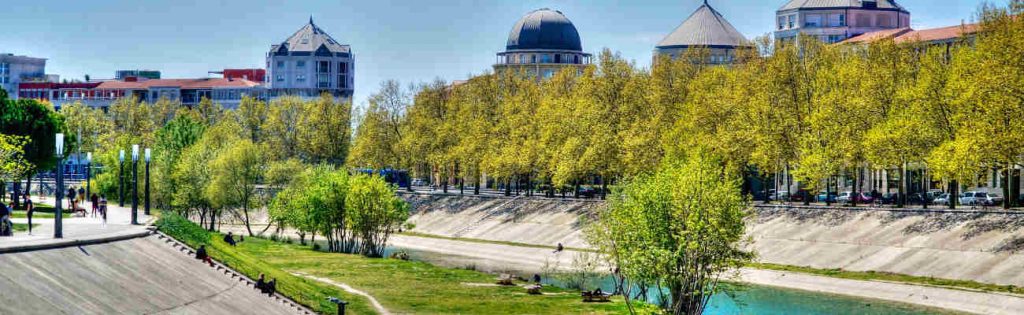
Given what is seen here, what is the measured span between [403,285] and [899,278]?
30956 millimetres

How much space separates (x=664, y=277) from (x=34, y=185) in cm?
14759

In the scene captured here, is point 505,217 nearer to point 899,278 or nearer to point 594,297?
point 899,278

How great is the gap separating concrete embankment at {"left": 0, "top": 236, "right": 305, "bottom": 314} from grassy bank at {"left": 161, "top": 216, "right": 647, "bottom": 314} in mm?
5420

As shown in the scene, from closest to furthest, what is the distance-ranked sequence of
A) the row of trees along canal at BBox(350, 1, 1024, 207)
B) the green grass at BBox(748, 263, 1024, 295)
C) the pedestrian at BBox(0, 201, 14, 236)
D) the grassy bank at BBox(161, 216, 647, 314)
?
1. the pedestrian at BBox(0, 201, 14, 236)
2. the grassy bank at BBox(161, 216, 647, 314)
3. the green grass at BBox(748, 263, 1024, 295)
4. the row of trees along canal at BBox(350, 1, 1024, 207)

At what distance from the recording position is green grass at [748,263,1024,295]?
83.0 m

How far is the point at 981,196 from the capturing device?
12119 centimetres

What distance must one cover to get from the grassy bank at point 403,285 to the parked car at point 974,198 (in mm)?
46364

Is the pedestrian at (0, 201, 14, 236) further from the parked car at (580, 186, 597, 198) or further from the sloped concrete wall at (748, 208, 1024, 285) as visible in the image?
the parked car at (580, 186, 597, 198)

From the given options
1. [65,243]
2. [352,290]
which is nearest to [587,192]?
[352,290]

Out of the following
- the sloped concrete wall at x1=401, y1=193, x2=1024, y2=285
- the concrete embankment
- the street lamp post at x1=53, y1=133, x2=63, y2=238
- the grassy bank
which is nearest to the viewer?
the concrete embankment

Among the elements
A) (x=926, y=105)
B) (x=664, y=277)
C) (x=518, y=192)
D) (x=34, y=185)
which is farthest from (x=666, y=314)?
(x=34, y=185)

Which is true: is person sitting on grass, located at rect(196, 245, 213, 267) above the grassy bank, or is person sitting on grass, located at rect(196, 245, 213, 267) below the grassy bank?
above

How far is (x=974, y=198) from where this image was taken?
12012 centimetres

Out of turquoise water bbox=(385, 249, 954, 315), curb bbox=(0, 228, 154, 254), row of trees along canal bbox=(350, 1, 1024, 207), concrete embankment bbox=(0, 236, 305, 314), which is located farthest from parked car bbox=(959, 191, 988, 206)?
curb bbox=(0, 228, 154, 254)
